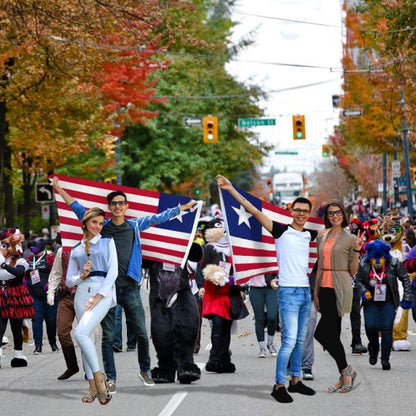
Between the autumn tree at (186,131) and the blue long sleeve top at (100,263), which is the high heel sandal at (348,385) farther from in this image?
the autumn tree at (186,131)

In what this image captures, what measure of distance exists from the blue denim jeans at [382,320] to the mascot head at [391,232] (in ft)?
4.43

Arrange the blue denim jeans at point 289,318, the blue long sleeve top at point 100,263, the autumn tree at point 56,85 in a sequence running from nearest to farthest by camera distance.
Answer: the blue long sleeve top at point 100,263, the blue denim jeans at point 289,318, the autumn tree at point 56,85

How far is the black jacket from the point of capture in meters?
12.4

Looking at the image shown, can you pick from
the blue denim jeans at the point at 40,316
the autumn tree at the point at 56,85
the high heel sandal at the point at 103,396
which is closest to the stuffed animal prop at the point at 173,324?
the high heel sandal at the point at 103,396

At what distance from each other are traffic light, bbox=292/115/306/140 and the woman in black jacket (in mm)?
24112

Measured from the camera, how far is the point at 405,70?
28562 millimetres

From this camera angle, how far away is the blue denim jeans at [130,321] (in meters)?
10.5

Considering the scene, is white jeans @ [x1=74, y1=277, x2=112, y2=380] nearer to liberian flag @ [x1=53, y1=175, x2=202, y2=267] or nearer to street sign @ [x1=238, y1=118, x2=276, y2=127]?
liberian flag @ [x1=53, y1=175, x2=202, y2=267]

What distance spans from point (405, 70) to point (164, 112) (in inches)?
890

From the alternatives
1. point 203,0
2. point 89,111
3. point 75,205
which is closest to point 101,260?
point 75,205

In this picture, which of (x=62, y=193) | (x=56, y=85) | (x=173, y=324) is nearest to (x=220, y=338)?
(x=173, y=324)

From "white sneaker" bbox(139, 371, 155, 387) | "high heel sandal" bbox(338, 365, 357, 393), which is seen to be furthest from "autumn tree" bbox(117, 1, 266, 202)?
"high heel sandal" bbox(338, 365, 357, 393)

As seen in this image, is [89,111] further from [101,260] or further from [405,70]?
[101,260]

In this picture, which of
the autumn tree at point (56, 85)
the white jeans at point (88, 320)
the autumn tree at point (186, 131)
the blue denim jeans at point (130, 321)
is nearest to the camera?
the white jeans at point (88, 320)
